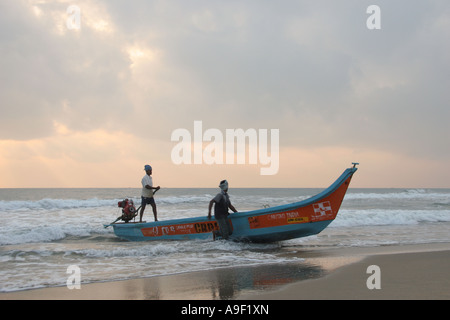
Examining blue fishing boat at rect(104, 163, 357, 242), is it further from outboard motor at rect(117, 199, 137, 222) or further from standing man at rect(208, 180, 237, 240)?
outboard motor at rect(117, 199, 137, 222)

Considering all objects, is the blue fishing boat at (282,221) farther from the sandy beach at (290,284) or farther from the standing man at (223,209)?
the sandy beach at (290,284)

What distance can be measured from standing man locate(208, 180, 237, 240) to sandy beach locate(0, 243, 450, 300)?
7.63 feet

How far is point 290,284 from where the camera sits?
517 cm

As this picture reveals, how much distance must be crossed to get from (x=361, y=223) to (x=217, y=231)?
771 centimetres

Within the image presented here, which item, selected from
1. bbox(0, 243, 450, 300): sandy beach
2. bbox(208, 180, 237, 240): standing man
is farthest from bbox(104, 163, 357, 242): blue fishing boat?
bbox(0, 243, 450, 300): sandy beach

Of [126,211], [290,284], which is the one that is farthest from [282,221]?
[126,211]

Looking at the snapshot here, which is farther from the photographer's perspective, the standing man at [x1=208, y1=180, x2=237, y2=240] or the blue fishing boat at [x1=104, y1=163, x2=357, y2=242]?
the standing man at [x1=208, y1=180, x2=237, y2=240]

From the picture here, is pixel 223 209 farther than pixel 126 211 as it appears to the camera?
No

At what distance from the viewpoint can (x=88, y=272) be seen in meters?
6.34

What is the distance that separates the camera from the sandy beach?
15.2 feet

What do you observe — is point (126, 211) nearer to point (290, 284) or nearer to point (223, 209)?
point (223, 209)

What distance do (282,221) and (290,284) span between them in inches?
138

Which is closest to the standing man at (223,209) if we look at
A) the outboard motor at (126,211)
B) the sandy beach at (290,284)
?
the sandy beach at (290,284)
